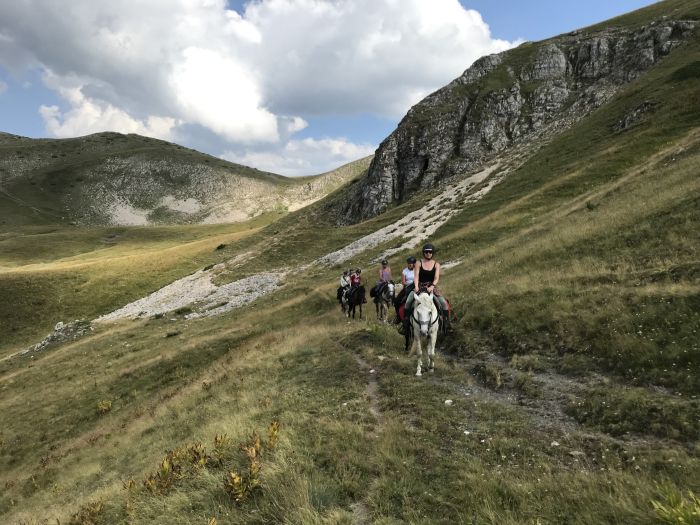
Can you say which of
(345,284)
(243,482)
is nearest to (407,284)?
(345,284)

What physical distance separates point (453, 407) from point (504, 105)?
8974 cm

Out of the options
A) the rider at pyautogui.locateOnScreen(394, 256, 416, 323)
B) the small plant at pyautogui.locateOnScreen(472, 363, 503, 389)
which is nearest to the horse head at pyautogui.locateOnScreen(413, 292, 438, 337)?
the small plant at pyautogui.locateOnScreen(472, 363, 503, 389)

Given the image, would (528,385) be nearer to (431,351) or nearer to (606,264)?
(431,351)

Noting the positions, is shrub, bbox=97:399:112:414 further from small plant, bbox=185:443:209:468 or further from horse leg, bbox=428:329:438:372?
horse leg, bbox=428:329:438:372

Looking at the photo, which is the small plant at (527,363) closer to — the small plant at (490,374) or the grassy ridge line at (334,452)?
the small plant at (490,374)

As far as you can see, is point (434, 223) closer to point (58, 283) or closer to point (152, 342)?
point (152, 342)

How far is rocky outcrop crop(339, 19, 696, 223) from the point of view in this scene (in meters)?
76.4

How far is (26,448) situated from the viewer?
2394 centimetres

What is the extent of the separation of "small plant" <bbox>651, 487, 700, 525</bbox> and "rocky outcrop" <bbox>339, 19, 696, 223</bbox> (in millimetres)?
77616

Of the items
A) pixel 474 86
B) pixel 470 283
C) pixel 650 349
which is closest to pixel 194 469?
pixel 650 349

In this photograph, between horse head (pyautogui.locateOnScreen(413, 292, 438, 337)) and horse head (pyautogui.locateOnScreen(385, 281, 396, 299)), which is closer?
horse head (pyautogui.locateOnScreen(413, 292, 438, 337))

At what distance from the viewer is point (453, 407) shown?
11.2m

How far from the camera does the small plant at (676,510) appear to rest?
4.94 m

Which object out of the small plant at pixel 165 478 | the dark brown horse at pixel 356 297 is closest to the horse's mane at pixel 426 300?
the small plant at pixel 165 478
